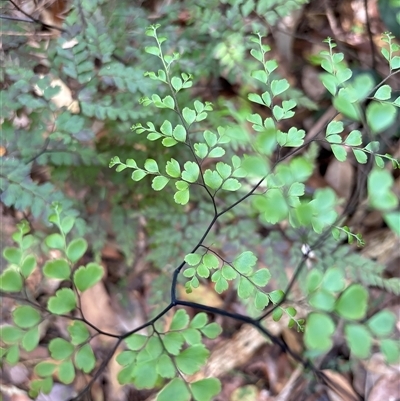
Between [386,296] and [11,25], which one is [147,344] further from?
[386,296]

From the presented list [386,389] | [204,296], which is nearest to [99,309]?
[204,296]

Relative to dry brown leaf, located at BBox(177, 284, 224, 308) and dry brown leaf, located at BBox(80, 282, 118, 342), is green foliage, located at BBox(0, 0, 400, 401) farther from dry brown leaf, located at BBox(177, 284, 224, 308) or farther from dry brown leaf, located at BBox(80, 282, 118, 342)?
dry brown leaf, located at BBox(80, 282, 118, 342)

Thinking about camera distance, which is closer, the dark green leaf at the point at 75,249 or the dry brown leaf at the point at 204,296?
the dark green leaf at the point at 75,249

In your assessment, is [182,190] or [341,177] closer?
[182,190]

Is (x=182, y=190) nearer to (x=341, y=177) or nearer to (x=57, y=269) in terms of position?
(x=57, y=269)

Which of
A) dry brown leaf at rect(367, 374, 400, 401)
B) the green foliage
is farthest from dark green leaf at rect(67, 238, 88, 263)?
dry brown leaf at rect(367, 374, 400, 401)

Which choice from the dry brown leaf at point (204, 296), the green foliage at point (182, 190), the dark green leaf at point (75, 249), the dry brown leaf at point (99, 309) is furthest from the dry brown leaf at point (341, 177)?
the dark green leaf at point (75, 249)

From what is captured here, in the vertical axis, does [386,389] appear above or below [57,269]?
below

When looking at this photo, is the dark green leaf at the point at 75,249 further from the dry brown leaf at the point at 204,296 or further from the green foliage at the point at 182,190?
the dry brown leaf at the point at 204,296

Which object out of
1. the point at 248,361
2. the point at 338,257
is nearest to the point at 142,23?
the point at 338,257

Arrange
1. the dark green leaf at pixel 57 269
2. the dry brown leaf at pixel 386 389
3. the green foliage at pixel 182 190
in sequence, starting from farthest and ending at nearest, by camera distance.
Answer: the dry brown leaf at pixel 386 389 → the dark green leaf at pixel 57 269 → the green foliage at pixel 182 190
